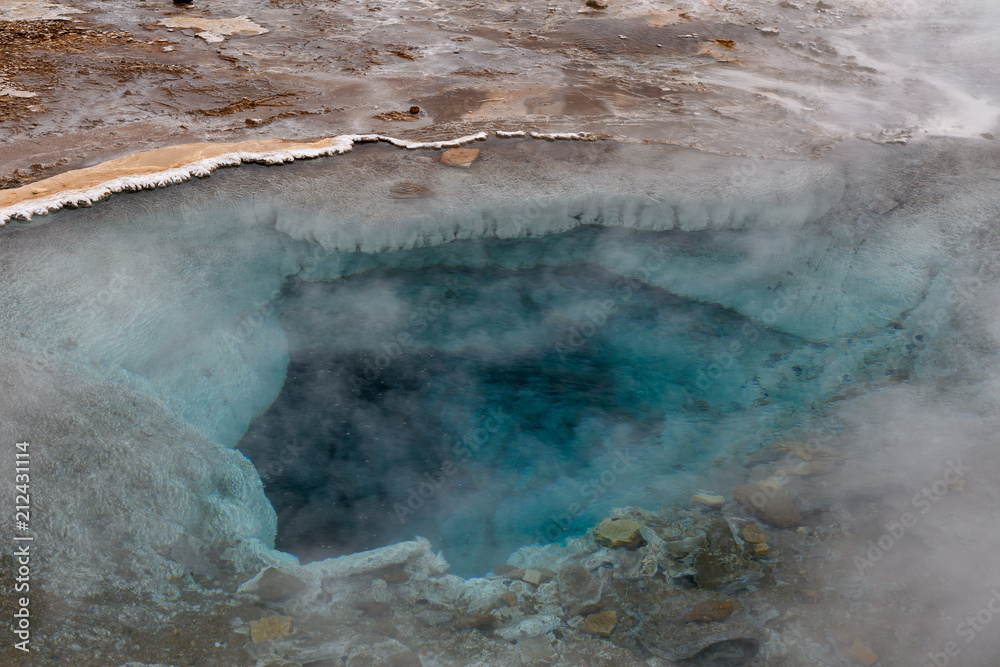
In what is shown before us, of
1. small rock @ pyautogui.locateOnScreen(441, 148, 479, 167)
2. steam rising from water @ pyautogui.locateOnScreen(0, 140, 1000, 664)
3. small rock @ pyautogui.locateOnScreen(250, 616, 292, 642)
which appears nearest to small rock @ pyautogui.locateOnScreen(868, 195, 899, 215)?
steam rising from water @ pyautogui.locateOnScreen(0, 140, 1000, 664)

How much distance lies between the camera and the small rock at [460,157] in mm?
5180

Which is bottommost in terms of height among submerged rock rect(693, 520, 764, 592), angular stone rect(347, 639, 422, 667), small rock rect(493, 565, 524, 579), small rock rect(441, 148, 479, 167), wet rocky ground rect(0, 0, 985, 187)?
small rock rect(493, 565, 524, 579)

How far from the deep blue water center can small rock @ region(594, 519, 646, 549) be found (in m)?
0.25

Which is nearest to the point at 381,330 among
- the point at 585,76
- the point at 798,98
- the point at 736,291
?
the point at 736,291

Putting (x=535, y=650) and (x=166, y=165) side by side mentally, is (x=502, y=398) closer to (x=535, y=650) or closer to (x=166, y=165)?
(x=535, y=650)

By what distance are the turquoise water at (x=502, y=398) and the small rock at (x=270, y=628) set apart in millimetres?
727

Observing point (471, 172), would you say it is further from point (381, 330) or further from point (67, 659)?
point (67, 659)

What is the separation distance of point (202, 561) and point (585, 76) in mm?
5741

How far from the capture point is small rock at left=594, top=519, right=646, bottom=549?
3.35 m

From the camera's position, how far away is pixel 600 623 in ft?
9.61

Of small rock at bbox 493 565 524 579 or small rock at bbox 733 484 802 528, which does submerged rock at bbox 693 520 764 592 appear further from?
small rock at bbox 493 565 524 579

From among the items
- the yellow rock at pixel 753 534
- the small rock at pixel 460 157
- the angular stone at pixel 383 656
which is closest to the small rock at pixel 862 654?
the yellow rock at pixel 753 534

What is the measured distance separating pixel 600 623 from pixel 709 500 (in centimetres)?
100

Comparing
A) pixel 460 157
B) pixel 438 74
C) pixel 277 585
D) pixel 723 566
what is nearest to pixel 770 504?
pixel 723 566
